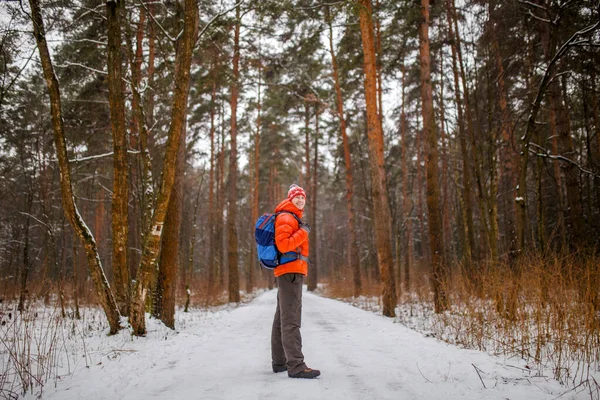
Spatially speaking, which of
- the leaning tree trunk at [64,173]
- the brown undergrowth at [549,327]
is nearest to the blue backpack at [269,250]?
the brown undergrowth at [549,327]

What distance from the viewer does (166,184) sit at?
541 centimetres

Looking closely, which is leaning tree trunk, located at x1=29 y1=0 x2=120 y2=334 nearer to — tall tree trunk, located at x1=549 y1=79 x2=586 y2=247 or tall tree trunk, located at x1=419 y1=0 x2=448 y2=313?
tall tree trunk, located at x1=419 y1=0 x2=448 y2=313

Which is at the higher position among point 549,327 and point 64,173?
point 64,173

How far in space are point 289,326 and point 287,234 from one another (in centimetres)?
95

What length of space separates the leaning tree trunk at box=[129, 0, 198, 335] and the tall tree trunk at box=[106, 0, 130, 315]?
49cm

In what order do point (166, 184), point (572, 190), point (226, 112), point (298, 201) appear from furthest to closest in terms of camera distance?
point (226, 112)
point (572, 190)
point (166, 184)
point (298, 201)

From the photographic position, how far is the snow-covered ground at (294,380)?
2.74m

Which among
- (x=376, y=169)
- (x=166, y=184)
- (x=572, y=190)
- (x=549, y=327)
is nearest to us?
(x=549, y=327)

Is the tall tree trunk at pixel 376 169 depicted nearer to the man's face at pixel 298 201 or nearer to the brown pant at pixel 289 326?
the man's face at pixel 298 201

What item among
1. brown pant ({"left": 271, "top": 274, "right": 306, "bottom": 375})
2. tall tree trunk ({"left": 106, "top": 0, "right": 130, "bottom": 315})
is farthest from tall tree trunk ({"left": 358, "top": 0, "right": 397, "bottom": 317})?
tall tree trunk ({"left": 106, "top": 0, "right": 130, "bottom": 315})

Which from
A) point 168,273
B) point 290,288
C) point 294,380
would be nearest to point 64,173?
point 168,273

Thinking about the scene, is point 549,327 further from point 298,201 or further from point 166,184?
point 166,184

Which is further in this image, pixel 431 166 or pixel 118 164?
pixel 431 166

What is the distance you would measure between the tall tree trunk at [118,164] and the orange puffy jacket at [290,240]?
138 inches
